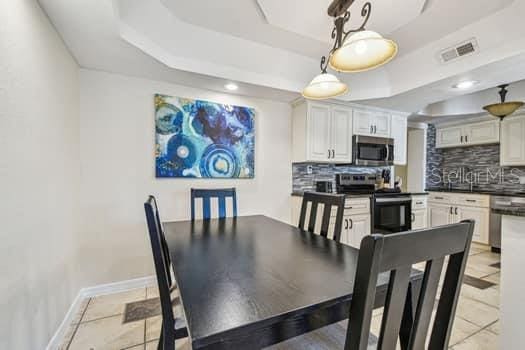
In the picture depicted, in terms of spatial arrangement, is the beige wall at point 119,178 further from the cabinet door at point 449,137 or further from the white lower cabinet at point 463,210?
the cabinet door at point 449,137

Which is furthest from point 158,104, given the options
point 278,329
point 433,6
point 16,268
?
point 433,6

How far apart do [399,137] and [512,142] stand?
1704mm

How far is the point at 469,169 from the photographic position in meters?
4.54

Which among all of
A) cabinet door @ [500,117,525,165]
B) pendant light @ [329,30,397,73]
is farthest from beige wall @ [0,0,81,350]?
cabinet door @ [500,117,525,165]

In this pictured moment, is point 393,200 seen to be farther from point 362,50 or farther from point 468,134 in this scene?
point 362,50

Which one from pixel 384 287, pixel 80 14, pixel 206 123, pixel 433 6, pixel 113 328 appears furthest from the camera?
pixel 206 123

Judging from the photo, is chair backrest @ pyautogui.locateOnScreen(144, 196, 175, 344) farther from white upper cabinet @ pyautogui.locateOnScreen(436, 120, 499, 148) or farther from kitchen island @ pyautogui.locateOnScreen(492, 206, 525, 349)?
white upper cabinet @ pyautogui.locateOnScreen(436, 120, 499, 148)

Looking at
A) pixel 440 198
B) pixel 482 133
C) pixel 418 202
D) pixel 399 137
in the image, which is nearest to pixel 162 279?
pixel 418 202

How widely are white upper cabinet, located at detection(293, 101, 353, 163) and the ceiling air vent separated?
1.22 metres

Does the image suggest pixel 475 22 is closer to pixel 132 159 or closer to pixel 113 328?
pixel 132 159

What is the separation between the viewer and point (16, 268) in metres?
1.17

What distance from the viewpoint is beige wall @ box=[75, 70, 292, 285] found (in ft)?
7.52

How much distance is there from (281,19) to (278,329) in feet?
7.45

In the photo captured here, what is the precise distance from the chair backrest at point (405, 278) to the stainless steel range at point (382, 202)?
270cm
